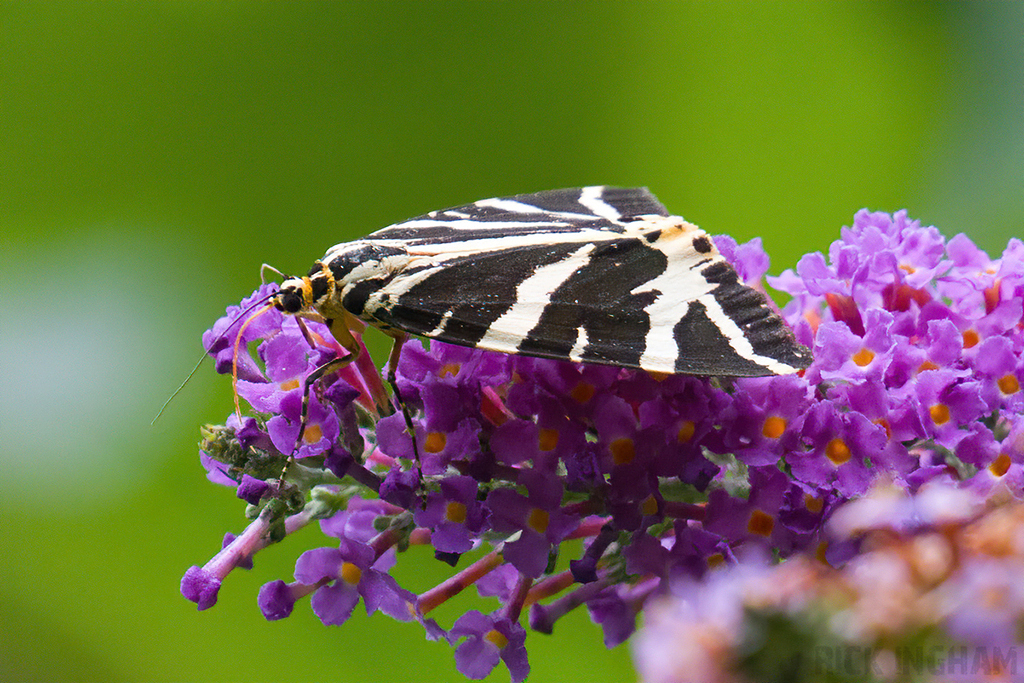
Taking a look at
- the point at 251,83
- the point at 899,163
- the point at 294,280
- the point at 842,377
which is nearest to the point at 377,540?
the point at 294,280

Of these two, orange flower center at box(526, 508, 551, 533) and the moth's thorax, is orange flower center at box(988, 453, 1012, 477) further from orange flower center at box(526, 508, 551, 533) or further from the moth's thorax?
the moth's thorax

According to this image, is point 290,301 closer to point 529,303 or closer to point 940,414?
point 529,303

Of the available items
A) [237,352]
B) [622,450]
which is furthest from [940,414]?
[237,352]

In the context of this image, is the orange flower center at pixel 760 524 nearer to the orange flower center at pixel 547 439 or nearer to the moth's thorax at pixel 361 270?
the orange flower center at pixel 547 439

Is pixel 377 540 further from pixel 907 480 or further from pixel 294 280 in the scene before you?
pixel 907 480

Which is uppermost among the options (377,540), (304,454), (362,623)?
(304,454)
